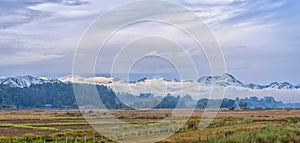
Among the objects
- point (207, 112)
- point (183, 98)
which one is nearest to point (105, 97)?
point (207, 112)

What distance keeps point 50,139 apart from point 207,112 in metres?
66.1

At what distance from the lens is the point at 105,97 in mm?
148000

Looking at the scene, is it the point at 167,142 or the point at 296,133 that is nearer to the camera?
the point at 167,142

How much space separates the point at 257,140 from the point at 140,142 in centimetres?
789

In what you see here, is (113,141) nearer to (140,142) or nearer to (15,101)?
(140,142)

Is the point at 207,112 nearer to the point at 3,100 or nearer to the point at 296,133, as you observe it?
the point at 296,133

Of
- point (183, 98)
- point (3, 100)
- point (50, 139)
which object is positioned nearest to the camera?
point (50, 139)

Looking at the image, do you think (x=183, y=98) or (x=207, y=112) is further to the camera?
(x=207, y=112)

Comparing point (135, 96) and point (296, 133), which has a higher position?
point (135, 96)

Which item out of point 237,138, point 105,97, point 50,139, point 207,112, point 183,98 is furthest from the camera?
point 105,97

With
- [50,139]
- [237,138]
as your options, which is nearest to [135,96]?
[50,139]

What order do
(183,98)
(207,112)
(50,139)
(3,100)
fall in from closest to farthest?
1. (50,139)
2. (183,98)
3. (207,112)
4. (3,100)

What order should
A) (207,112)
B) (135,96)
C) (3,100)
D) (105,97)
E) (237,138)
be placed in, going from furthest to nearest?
(3,100) → (105,97) → (207,112) → (135,96) → (237,138)

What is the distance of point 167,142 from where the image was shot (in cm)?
3225
